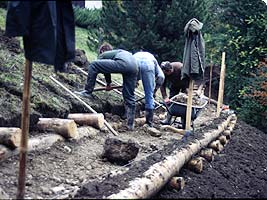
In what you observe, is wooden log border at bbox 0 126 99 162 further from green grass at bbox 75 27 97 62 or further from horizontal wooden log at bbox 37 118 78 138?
green grass at bbox 75 27 97 62

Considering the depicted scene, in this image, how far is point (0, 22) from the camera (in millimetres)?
12906

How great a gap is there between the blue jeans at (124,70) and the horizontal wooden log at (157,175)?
193 centimetres

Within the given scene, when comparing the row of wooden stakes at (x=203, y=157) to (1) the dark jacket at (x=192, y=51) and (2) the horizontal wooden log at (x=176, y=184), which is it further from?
(1) the dark jacket at (x=192, y=51)

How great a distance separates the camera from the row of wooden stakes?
576 cm

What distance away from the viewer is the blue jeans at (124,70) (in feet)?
29.3

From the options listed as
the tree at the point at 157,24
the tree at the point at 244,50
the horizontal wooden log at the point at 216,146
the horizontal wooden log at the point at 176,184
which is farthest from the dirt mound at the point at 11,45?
the tree at the point at 244,50

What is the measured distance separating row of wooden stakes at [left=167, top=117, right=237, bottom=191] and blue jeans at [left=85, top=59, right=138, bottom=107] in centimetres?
180

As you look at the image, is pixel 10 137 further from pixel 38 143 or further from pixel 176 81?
pixel 176 81

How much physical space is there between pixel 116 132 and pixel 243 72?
788cm

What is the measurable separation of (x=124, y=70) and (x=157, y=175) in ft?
12.6

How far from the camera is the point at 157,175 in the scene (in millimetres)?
5395

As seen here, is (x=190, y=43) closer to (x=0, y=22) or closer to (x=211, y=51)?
(x=0, y=22)

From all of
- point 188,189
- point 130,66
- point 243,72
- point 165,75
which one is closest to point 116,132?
point 130,66

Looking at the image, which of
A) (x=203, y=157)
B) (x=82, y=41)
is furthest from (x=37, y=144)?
(x=82, y=41)
